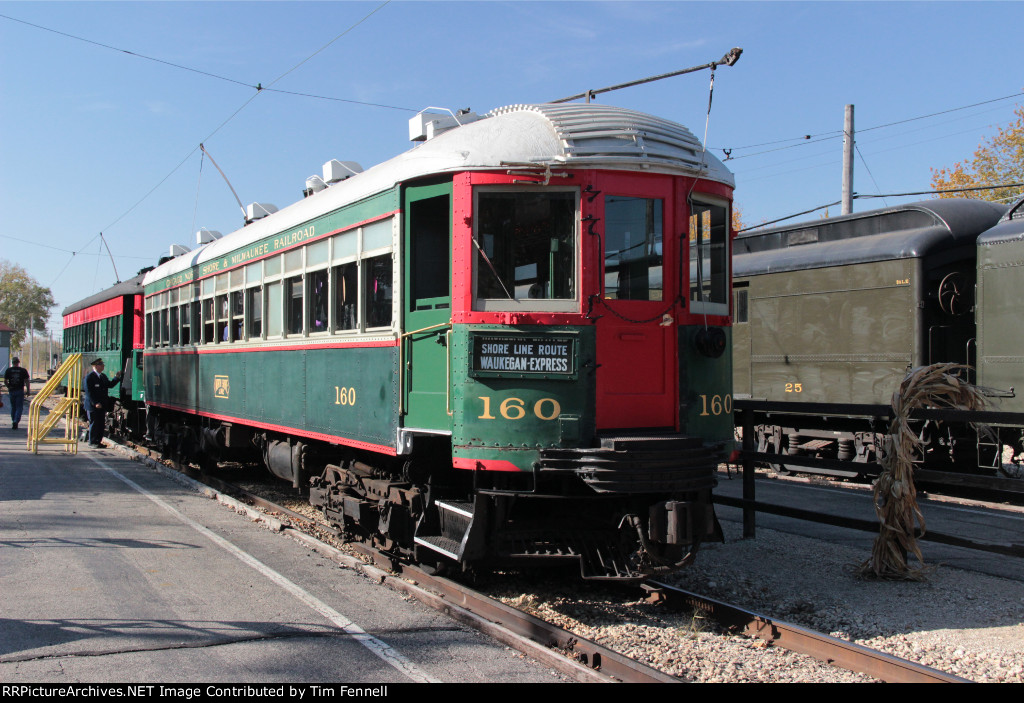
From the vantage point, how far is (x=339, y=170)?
9336 mm

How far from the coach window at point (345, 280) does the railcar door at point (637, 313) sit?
7.78 feet

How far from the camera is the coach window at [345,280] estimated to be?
7191mm

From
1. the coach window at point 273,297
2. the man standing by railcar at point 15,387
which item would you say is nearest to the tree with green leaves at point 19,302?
the man standing by railcar at point 15,387

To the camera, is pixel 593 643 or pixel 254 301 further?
pixel 254 301

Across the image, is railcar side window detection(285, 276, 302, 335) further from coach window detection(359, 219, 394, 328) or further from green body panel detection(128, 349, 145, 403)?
green body panel detection(128, 349, 145, 403)

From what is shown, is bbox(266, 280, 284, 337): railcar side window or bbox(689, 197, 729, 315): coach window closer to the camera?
bbox(689, 197, 729, 315): coach window

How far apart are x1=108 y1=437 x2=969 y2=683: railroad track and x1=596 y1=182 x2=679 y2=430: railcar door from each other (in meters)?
1.32

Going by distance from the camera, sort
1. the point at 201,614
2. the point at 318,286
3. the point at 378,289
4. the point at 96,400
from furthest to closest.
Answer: the point at 96,400 → the point at 318,286 → the point at 378,289 → the point at 201,614

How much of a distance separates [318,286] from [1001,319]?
330 inches

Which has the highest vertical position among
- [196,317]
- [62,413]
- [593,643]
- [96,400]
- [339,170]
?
[339,170]

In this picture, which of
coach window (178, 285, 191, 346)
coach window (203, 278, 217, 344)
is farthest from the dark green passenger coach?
coach window (178, 285, 191, 346)

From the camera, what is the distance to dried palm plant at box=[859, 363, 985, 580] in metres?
6.34

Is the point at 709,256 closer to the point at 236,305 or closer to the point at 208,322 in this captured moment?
the point at 236,305

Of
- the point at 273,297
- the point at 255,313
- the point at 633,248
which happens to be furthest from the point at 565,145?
the point at 255,313
